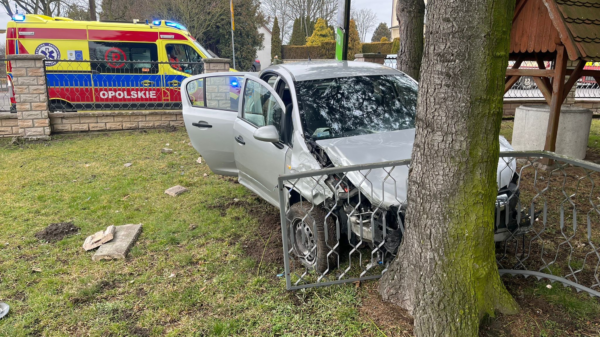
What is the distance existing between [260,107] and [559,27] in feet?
14.2

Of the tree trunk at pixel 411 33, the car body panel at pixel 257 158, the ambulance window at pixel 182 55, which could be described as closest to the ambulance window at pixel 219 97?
the car body panel at pixel 257 158

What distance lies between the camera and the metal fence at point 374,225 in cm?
305

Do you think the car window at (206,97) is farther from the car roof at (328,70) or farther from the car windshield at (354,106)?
the car windshield at (354,106)

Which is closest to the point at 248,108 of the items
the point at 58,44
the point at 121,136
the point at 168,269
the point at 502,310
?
the point at 168,269

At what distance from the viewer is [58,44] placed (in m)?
11.2

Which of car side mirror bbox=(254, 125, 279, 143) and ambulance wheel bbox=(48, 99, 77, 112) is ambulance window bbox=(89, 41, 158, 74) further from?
car side mirror bbox=(254, 125, 279, 143)

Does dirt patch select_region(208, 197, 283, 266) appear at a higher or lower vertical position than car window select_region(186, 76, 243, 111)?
lower

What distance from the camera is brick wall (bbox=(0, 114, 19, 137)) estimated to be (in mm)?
9414

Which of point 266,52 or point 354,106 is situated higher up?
point 266,52

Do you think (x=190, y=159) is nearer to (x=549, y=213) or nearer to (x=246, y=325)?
(x=246, y=325)

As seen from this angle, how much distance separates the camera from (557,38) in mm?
6168

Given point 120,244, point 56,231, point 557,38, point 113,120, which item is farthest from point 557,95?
point 113,120

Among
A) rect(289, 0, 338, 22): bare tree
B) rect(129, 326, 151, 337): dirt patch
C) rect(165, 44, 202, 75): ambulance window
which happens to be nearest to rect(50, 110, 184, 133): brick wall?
rect(165, 44, 202, 75): ambulance window

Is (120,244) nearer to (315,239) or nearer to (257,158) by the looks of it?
(257,158)
